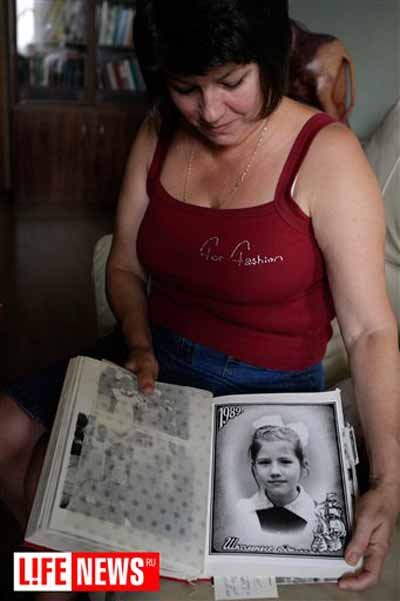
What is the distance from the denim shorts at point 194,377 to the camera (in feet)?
3.60

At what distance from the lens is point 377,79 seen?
82.6 inches

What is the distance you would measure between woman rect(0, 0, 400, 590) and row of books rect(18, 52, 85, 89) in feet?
9.59

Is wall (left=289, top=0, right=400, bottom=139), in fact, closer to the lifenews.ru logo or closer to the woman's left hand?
the woman's left hand

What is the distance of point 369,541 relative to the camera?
82 cm

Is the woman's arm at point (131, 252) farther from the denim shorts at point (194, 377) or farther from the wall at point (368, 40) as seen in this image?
the wall at point (368, 40)

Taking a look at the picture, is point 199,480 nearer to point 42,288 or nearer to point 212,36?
point 212,36

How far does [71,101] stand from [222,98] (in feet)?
10.3

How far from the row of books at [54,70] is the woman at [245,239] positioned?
2.92 metres

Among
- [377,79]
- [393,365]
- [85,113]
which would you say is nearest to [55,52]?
[85,113]

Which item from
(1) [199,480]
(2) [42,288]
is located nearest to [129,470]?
(1) [199,480]

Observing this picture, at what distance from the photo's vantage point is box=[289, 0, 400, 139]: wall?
2.05 meters

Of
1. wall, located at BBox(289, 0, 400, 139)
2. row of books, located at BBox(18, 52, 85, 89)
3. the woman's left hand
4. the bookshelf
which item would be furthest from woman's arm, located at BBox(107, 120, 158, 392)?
row of books, located at BBox(18, 52, 85, 89)

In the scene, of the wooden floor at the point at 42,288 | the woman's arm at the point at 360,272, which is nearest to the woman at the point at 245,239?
the woman's arm at the point at 360,272

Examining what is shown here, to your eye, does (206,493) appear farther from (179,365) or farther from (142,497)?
(179,365)
